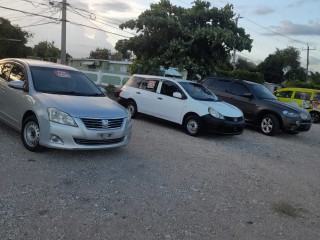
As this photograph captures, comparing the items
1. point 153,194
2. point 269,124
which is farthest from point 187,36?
point 153,194

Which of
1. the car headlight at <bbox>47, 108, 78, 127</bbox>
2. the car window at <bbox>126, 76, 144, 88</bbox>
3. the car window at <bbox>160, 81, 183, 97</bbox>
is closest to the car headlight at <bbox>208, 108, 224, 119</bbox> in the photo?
the car window at <bbox>160, 81, 183, 97</bbox>

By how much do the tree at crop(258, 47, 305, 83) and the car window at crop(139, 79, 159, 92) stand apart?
5616cm

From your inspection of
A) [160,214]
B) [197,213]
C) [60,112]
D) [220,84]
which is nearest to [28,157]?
[60,112]

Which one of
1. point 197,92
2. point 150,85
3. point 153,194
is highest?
point 150,85

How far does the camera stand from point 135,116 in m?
11.0

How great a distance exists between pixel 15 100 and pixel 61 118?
4.93 ft

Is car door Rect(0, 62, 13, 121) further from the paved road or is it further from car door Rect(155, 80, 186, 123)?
car door Rect(155, 80, 186, 123)

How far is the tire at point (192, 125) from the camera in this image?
920cm

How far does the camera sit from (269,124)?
36.8 feet

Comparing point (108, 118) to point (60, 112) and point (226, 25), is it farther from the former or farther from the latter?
point (226, 25)

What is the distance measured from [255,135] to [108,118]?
21.2 feet

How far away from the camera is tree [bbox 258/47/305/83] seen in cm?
6350

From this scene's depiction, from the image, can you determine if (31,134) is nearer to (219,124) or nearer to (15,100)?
(15,100)

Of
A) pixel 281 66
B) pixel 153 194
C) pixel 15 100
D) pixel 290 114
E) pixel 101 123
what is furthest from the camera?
pixel 281 66
